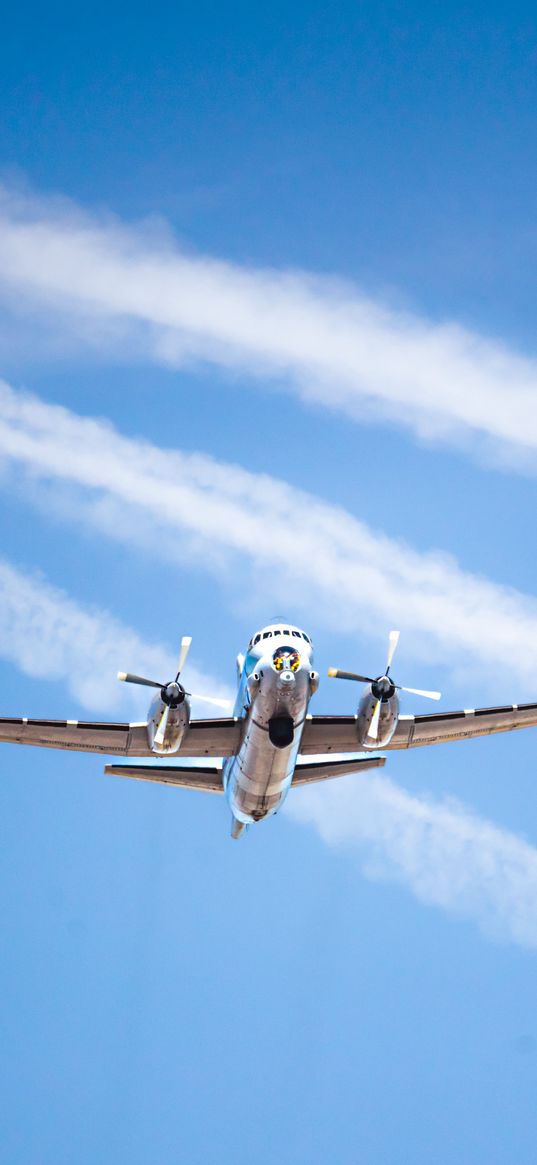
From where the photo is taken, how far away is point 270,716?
36688 mm

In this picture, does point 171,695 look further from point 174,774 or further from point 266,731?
point 174,774

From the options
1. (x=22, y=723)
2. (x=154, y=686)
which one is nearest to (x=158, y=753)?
(x=154, y=686)

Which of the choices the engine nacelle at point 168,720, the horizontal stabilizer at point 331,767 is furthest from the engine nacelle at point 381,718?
the engine nacelle at point 168,720

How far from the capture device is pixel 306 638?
1496 inches

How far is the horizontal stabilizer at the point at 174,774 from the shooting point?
4197 cm

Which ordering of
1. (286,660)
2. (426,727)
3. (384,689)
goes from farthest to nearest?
(426,727) < (384,689) < (286,660)

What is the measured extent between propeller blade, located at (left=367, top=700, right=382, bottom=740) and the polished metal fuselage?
7.35 feet

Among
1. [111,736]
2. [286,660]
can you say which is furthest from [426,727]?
[111,736]

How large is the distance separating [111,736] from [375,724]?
8325 mm

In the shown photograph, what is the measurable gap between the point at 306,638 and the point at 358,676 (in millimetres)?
2330

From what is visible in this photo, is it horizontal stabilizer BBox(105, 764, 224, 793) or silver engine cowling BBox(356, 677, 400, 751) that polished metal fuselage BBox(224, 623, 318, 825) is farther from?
horizontal stabilizer BBox(105, 764, 224, 793)

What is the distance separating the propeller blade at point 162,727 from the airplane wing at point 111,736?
5.41ft

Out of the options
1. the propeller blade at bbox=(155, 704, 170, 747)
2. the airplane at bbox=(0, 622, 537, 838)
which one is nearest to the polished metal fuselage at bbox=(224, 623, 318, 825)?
the airplane at bbox=(0, 622, 537, 838)

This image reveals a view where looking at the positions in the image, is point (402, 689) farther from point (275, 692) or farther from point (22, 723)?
point (22, 723)
